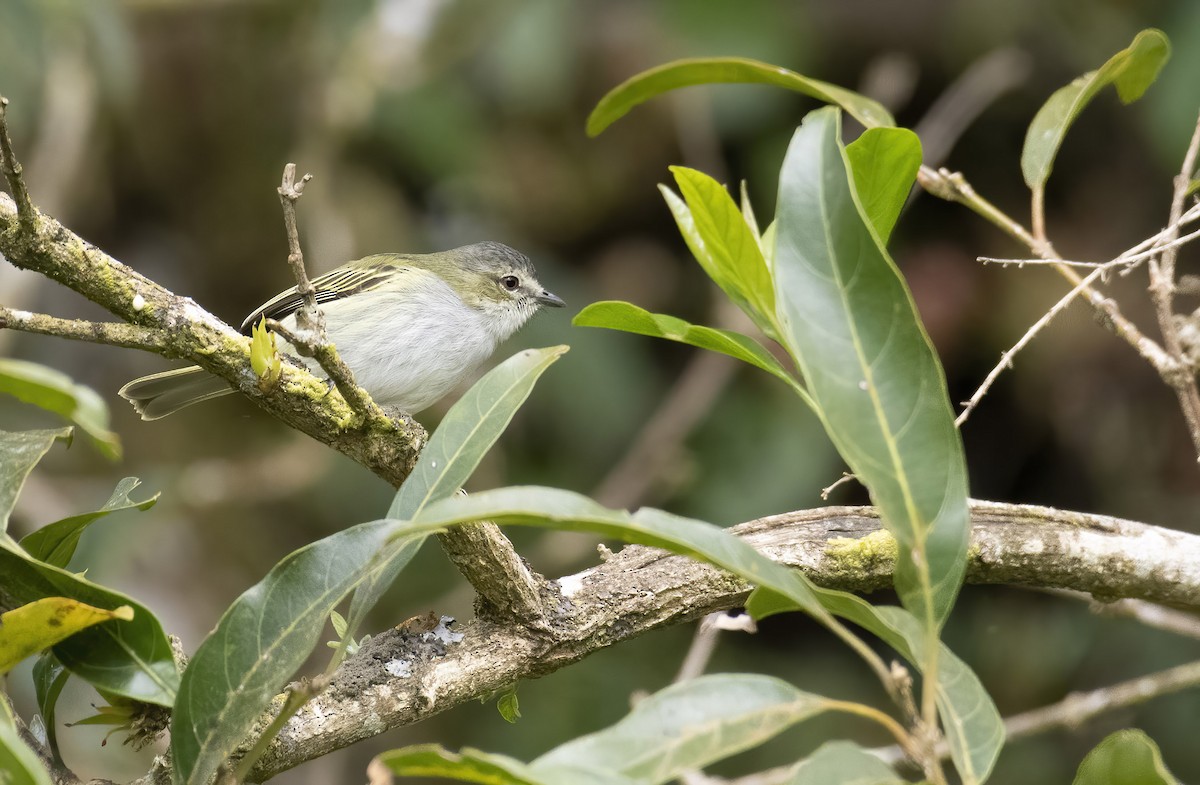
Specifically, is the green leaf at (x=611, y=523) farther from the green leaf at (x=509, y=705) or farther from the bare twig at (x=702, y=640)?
the green leaf at (x=509, y=705)

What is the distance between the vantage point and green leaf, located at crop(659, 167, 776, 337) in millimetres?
1698

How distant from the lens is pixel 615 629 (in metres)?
2.27

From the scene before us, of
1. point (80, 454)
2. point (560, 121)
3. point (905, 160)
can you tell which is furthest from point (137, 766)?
point (905, 160)

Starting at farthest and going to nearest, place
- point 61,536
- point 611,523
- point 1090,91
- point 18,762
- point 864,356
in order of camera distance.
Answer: point 1090,91 → point 61,536 → point 864,356 → point 611,523 → point 18,762

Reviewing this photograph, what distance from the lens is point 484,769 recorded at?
4.19ft

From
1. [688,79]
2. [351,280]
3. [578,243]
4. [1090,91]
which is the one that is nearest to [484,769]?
[688,79]

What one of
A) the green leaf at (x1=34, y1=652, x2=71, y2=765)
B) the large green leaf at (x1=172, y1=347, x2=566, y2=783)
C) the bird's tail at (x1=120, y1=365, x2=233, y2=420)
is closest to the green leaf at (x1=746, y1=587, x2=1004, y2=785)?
the large green leaf at (x1=172, y1=347, x2=566, y2=783)

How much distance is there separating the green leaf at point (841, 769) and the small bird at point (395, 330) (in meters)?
2.67

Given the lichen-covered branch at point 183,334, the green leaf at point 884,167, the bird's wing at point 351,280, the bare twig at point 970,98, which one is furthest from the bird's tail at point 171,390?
the bare twig at point 970,98

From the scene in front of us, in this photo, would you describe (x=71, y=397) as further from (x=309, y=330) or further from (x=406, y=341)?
(x=406, y=341)

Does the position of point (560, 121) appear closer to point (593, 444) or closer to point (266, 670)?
point (593, 444)

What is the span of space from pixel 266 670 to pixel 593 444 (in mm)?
4081

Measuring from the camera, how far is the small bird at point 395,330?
4.03m

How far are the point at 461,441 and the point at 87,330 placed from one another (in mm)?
606
